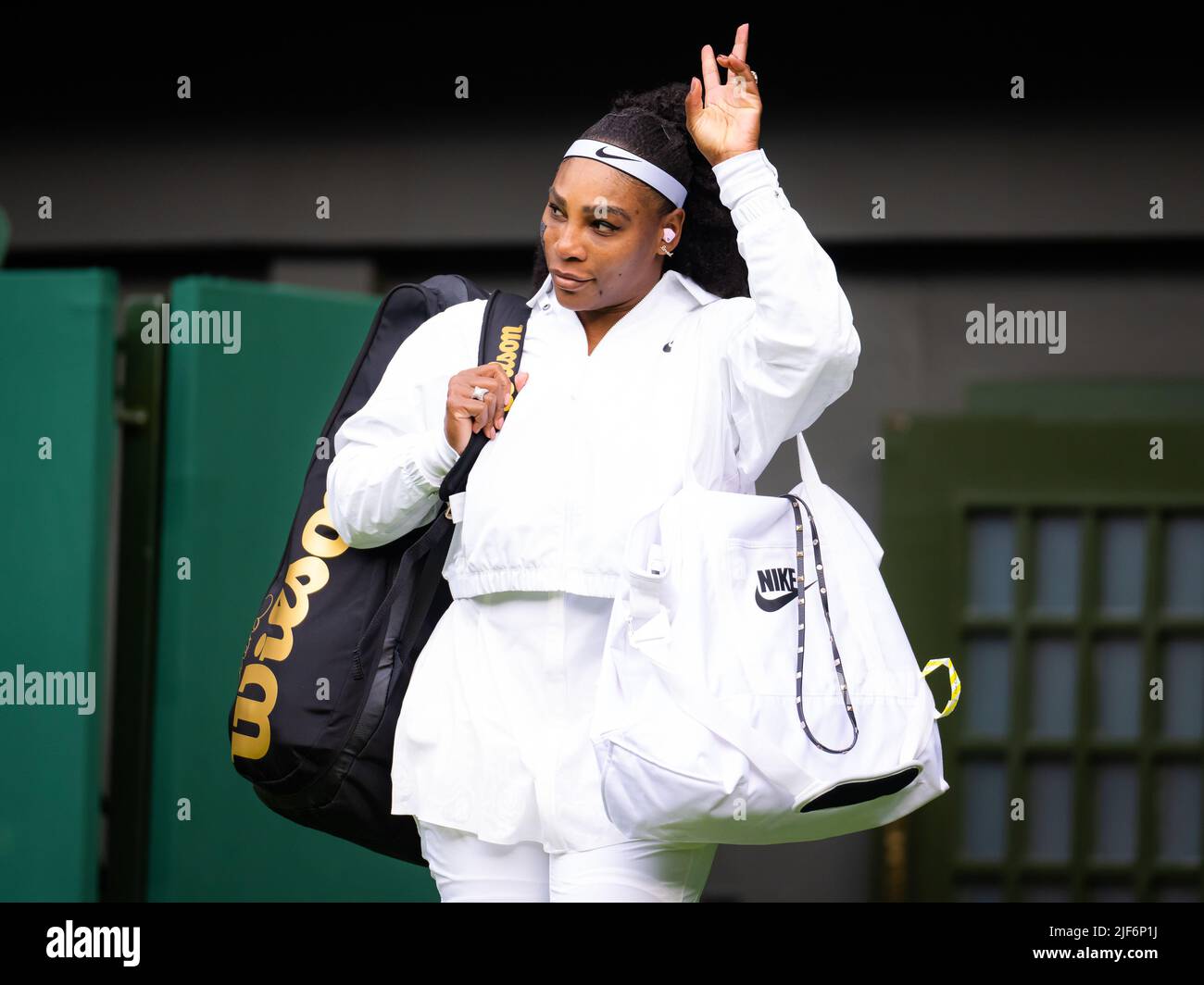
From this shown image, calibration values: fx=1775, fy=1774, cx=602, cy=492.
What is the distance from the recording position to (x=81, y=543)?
4.30 meters

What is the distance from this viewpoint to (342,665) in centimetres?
285

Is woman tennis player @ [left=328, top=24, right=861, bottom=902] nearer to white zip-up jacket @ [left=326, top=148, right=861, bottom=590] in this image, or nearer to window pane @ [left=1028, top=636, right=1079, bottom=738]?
white zip-up jacket @ [left=326, top=148, right=861, bottom=590]

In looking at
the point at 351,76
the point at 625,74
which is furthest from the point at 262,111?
the point at 625,74

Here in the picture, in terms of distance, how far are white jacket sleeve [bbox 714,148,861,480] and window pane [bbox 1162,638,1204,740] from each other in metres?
2.49

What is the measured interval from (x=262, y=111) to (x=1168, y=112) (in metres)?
2.49

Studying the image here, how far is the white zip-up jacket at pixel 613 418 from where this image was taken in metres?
2.56

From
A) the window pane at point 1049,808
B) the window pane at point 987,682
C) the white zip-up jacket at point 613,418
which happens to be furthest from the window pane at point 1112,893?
the white zip-up jacket at point 613,418

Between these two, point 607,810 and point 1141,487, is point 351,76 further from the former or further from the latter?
point 607,810

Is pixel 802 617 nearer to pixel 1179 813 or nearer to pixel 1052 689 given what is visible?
pixel 1052 689

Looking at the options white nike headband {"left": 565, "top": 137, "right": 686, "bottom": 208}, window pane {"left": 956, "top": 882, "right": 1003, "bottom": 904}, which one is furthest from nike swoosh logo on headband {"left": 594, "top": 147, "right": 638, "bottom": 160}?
window pane {"left": 956, "top": 882, "right": 1003, "bottom": 904}

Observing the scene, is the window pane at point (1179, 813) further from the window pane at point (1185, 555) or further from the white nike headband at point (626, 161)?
the white nike headband at point (626, 161)

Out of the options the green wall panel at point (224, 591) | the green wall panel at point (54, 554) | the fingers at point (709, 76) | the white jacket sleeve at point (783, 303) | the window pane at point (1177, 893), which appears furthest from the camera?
the window pane at point (1177, 893)

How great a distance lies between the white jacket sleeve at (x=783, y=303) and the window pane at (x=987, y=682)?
2.34 meters

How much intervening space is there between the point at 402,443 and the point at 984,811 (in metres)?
2.61
